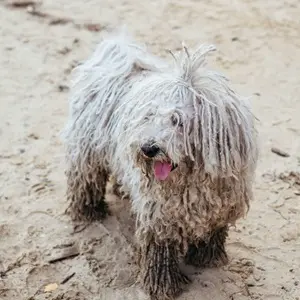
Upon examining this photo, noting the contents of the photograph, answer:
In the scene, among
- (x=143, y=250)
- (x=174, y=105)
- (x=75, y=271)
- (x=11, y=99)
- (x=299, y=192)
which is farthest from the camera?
(x=11, y=99)

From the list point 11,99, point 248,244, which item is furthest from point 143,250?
point 11,99

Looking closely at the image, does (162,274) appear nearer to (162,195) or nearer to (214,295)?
(214,295)

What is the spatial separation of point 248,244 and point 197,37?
2.54m

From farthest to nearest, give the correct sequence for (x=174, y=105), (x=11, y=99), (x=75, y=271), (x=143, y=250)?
(x=11, y=99)
(x=75, y=271)
(x=143, y=250)
(x=174, y=105)

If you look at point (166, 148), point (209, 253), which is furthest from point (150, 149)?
point (209, 253)

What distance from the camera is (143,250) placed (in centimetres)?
332

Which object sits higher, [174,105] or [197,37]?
[174,105]

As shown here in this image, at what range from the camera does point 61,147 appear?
4.52 meters

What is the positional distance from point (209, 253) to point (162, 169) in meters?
0.82

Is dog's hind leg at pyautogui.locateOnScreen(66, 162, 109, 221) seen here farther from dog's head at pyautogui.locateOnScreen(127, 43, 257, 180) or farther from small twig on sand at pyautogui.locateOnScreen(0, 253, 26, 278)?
dog's head at pyautogui.locateOnScreen(127, 43, 257, 180)

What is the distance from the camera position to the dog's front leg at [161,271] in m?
3.28

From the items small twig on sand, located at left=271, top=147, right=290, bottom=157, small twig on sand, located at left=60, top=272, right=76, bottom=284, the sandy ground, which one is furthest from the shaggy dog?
small twig on sand, located at left=271, top=147, right=290, bottom=157

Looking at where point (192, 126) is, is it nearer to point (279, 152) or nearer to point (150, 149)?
point (150, 149)

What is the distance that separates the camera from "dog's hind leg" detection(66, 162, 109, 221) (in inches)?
143
